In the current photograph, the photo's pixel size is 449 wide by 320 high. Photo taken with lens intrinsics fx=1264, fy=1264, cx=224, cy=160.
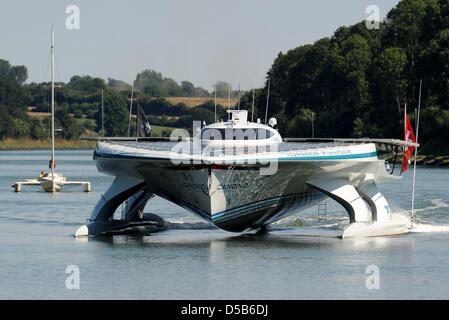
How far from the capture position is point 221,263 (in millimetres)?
36562

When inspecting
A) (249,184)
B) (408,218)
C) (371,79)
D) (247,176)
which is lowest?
(408,218)

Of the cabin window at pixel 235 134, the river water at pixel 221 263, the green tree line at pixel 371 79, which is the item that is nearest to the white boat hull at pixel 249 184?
the river water at pixel 221 263

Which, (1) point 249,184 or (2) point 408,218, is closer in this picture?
(1) point 249,184

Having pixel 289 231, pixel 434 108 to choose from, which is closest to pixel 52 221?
pixel 289 231

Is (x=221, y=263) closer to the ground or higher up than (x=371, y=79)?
closer to the ground

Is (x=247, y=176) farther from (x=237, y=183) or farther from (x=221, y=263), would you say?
(x=221, y=263)

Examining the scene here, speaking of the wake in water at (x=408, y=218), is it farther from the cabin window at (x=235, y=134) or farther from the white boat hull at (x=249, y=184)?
the cabin window at (x=235, y=134)

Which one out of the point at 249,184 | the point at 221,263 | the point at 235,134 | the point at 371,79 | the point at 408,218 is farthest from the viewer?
the point at 371,79

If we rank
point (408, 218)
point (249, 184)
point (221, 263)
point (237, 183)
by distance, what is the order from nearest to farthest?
point (221, 263), point (237, 183), point (249, 184), point (408, 218)

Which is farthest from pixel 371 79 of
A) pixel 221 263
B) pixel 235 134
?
pixel 221 263

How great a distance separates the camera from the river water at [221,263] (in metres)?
31.8

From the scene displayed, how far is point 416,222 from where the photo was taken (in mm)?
50281

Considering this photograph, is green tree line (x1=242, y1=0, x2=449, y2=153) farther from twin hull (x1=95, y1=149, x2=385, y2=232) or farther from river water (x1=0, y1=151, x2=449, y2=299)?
twin hull (x1=95, y1=149, x2=385, y2=232)

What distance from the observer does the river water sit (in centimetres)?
3180
